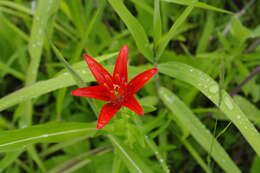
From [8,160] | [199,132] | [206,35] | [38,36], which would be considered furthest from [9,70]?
[206,35]

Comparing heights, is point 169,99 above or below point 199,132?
above

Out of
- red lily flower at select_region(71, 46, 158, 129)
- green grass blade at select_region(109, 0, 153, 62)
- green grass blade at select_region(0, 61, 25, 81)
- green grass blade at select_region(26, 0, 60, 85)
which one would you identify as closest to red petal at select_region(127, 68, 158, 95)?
red lily flower at select_region(71, 46, 158, 129)

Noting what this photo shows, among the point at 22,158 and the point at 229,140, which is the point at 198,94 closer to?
the point at 229,140

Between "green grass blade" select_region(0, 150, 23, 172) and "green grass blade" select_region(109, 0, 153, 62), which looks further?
"green grass blade" select_region(0, 150, 23, 172)

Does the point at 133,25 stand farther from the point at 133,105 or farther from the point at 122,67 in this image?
the point at 133,105

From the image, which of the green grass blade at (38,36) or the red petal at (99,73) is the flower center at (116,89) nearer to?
the red petal at (99,73)

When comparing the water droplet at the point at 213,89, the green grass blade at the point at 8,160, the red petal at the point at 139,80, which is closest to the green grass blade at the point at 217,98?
the water droplet at the point at 213,89

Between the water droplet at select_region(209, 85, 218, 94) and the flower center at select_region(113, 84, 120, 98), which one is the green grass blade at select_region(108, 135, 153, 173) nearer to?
the flower center at select_region(113, 84, 120, 98)
